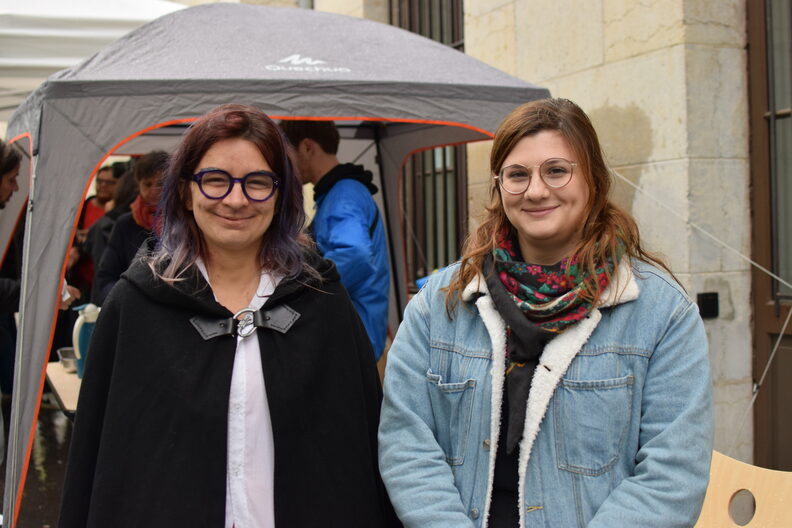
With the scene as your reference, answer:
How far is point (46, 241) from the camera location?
3.62 m

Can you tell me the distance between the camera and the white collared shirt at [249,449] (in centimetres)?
200

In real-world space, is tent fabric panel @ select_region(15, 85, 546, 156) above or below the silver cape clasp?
above

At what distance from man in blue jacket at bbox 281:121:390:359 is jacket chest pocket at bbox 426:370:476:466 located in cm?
220

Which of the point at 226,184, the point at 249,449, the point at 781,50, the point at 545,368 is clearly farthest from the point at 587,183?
the point at 781,50

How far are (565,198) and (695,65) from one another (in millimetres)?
2938

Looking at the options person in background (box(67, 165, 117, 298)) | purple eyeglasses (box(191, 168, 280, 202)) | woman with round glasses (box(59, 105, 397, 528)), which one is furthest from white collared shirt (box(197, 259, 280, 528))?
person in background (box(67, 165, 117, 298))

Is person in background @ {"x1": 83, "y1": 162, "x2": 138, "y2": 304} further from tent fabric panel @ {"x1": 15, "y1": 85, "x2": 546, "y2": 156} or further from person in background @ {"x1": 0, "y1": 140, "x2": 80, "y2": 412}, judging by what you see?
tent fabric panel @ {"x1": 15, "y1": 85, "x2": 546, "y2": 156}

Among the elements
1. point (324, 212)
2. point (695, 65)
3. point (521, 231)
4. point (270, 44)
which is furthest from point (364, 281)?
point (521, 231)

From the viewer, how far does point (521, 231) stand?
1929mm

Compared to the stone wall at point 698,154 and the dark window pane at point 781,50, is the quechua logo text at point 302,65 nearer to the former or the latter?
the stone wall at point 698,154

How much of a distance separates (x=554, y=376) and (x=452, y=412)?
0.85 ft

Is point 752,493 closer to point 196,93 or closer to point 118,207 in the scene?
point 196,93

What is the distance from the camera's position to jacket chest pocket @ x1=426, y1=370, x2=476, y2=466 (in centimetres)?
186

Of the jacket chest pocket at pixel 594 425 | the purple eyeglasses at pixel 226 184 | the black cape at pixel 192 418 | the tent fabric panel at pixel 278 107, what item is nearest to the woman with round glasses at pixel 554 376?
the jacket chest pocket at pixel 594 425
